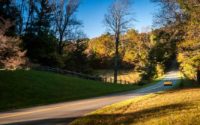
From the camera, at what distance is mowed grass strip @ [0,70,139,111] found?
26.8m

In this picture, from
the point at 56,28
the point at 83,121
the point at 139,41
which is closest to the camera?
the point at 83,121

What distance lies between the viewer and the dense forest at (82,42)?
2582 centimetres

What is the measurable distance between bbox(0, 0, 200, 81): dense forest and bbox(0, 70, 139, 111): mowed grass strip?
6.46ft

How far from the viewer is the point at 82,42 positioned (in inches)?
2493

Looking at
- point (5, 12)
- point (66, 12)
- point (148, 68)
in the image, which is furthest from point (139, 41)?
point (5, 12)

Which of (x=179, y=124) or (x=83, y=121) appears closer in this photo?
(x=179, y=124)

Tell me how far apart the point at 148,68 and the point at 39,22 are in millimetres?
40314

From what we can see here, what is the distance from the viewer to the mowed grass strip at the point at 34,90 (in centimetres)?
2678

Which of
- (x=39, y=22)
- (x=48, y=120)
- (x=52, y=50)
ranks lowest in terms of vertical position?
(x=48, y=120)

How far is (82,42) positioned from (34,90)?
108 ft

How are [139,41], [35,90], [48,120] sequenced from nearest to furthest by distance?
[48,120]
[35,90]
[139,41]

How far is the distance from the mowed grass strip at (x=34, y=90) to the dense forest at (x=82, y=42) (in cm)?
197

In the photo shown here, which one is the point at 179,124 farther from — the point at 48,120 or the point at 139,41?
the point at 139,41

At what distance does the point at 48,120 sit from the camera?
16438mm
